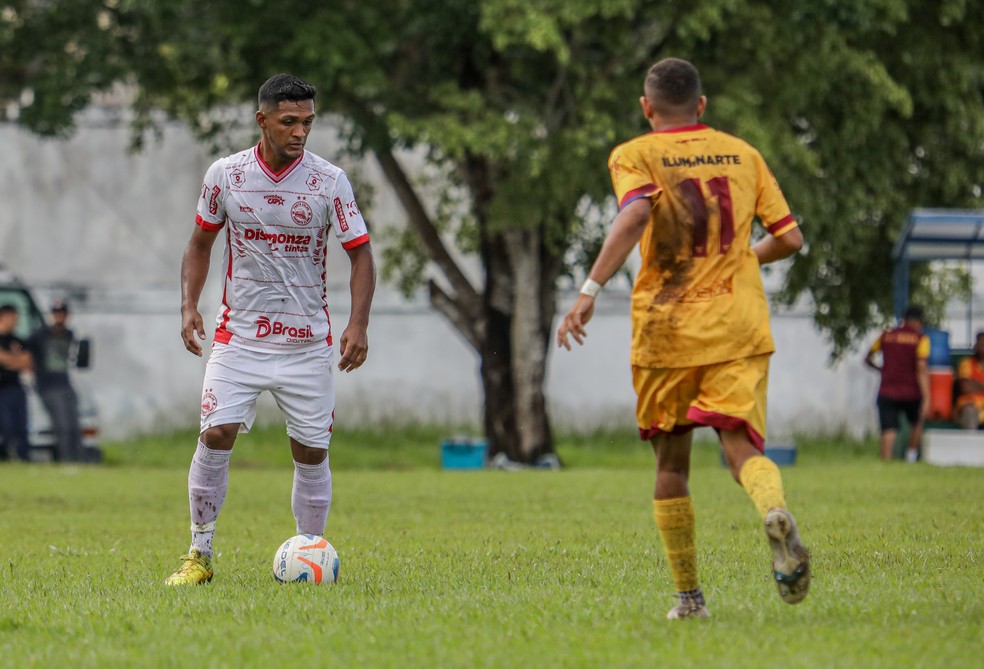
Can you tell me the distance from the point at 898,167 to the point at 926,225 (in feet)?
9.56

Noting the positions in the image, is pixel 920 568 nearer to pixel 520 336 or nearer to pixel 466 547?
pixel 466 547

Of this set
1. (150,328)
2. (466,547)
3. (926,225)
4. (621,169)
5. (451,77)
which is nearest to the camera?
(621,169)

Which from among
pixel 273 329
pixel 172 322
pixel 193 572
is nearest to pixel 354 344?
pixel 273 329

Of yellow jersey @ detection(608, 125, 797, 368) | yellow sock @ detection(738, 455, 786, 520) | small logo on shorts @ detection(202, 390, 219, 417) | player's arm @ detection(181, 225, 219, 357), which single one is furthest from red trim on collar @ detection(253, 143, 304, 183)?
yellow sock @ detection(738, 455, 786, 520)

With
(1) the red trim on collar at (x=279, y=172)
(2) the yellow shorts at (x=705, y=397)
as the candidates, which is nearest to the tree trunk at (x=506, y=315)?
(1) the red trim on collar at (x=279, y=172)

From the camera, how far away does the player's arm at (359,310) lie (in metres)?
7.49

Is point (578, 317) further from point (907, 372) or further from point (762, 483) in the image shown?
point (907, 372)

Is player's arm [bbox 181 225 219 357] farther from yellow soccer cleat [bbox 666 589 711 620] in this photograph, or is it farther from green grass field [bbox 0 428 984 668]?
Answer: yellow soccer cleat [bbox 666 589 711 620]

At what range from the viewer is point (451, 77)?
878 inches

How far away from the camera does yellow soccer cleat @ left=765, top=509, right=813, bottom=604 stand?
5477mm

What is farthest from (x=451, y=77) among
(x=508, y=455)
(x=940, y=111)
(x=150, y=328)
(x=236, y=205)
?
(x=236, y=205)

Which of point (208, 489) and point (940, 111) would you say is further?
point (940, 111)

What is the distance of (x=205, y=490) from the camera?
7719mm

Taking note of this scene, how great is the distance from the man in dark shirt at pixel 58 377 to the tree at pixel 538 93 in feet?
9.19
